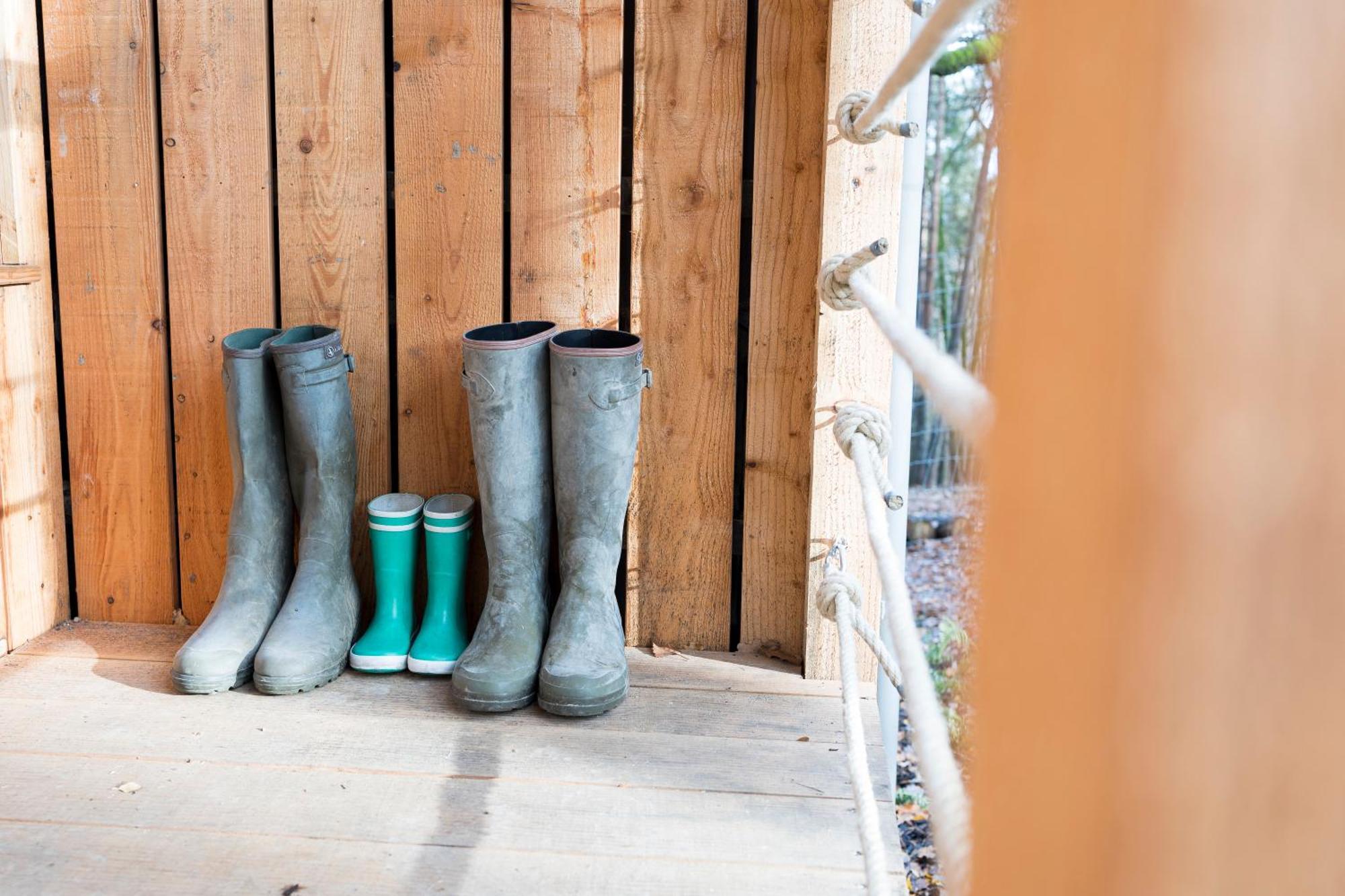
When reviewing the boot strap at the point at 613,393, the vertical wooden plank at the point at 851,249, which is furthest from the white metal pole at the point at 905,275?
the boot strap at the point at 613,393

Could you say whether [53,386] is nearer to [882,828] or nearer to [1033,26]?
[882,828]

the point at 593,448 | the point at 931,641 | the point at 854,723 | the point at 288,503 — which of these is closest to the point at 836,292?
the point at 593,448

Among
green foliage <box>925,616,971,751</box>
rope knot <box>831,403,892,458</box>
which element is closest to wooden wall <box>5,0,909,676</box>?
rope knot <box>831,403,892,458</box>

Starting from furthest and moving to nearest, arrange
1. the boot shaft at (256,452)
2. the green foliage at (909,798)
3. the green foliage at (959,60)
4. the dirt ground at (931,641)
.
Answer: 1. the green foliage at (959,60)
2. the green foliage at (909,798)
3. the dirt ground at (931,641)
4. the boot shaft at (256,452)

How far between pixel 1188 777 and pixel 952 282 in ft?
16.3

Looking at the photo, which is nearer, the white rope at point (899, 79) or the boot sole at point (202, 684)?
the white rope at point (899, 79)

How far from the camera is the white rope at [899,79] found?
2.21 feet

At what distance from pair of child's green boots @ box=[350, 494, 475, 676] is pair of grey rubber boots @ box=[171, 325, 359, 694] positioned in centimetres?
6

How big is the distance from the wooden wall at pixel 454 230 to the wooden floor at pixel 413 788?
0.30 metres

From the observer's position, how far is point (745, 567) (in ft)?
6.48

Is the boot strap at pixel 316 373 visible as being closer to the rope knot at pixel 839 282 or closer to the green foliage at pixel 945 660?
the rope knot at pixel 839 282

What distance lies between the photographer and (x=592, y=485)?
1820mm

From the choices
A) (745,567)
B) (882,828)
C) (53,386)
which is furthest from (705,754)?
(53,386)

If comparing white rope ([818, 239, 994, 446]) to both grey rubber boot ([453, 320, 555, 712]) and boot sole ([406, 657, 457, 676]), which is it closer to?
grey rubber boot ([453, 320, 555, 712])
